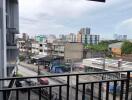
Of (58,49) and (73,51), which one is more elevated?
(58,49)

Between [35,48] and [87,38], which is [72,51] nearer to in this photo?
[35,48]

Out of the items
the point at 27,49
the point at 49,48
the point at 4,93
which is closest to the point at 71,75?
the point at 4,93

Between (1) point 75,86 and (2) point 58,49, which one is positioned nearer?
(1) point 75,86

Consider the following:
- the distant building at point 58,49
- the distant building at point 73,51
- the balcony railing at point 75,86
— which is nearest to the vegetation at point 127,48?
the distant building at point 73,51

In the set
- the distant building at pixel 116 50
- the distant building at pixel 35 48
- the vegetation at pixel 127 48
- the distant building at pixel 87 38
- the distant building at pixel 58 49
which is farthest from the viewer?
the distant building at pixel 87 38

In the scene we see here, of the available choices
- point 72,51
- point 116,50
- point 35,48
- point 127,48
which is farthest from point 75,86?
point 35,48

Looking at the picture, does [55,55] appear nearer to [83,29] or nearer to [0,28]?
[0,28]

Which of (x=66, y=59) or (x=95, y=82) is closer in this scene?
(x=95, y=82)

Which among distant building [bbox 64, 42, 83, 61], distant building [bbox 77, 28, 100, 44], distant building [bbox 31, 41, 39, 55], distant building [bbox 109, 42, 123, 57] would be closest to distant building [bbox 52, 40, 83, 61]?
distant building [bbox 64, 42, 83, 61]

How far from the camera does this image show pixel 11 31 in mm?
12188

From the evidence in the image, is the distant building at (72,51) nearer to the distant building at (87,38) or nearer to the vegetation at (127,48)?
the vegetation at (127,48)

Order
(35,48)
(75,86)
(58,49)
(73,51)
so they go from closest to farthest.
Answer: (75,86) < (73,51) < (58,49) < (35,48)

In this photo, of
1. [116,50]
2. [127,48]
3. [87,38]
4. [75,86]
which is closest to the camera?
[75,86]

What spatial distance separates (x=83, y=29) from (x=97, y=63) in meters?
55.7
